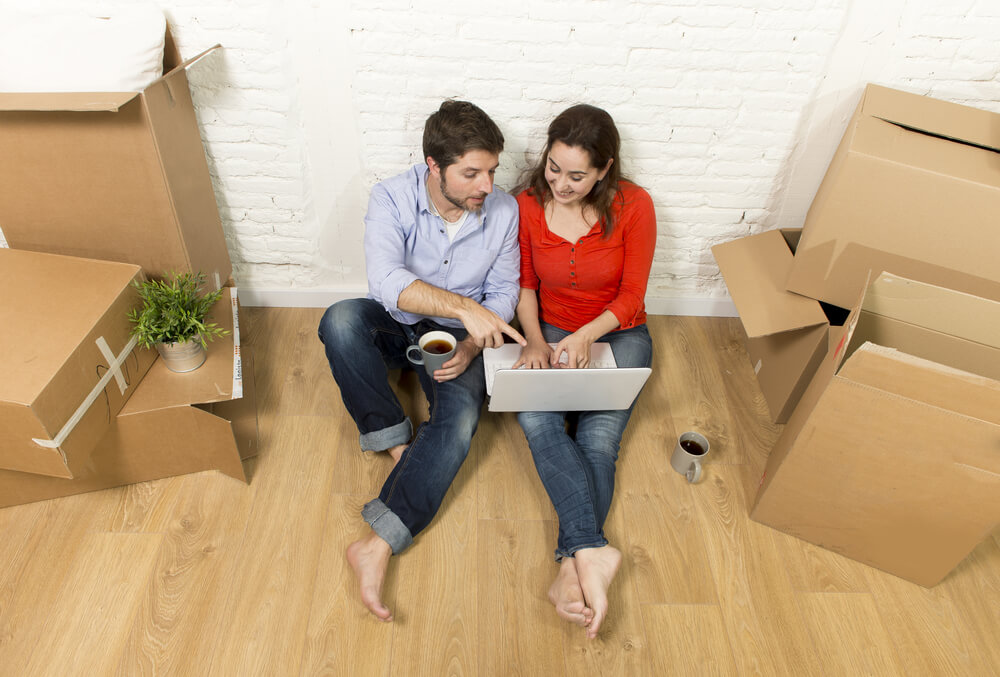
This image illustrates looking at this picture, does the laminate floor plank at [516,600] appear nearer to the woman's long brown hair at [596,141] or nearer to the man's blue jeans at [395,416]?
the man's blue jeans at [395,416]

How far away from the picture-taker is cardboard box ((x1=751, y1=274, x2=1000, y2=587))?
122cm

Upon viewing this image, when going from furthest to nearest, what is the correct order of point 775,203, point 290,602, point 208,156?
point 775,203 < point 208,156 < point 290,602

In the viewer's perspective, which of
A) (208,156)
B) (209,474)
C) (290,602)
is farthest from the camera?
(208,156)

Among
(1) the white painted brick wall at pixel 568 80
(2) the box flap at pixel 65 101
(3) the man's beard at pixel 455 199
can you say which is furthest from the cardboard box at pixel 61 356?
(3) the man's beard at pixel 455 199

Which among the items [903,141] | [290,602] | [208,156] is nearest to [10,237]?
[208,156]

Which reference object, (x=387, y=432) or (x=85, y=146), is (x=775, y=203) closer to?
(x=387, y=432)

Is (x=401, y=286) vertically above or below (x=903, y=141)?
below

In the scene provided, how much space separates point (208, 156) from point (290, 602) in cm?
122

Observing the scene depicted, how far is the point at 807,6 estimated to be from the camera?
156 centimetres

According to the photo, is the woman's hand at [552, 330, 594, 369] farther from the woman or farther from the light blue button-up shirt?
the light blue button-up shirt

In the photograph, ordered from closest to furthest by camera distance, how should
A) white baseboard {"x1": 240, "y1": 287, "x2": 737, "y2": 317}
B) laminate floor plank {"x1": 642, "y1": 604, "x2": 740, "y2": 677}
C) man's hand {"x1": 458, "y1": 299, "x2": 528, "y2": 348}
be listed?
1. laminate floor plank {"x1": 642, "y1": 604, "x2": 740, "y2": 677}
2. man's hand {"x1": 458, "y1": 299, "x2": 528, "y2": 348}
3. white baseboard {"x1": 240, "y1": 287, "x2": 737, "y2": 317}

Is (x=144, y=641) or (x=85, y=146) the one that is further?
(x=85, y=146)

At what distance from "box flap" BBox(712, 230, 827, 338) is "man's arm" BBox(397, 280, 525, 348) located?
0.62 meters

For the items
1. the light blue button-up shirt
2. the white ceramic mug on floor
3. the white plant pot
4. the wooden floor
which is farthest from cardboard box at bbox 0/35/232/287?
the white ceramic mug on floor
